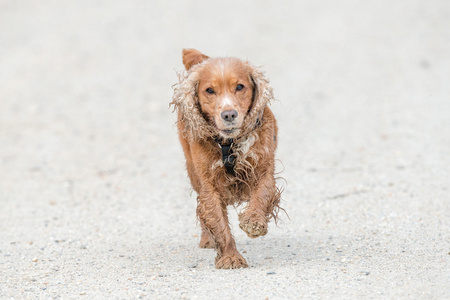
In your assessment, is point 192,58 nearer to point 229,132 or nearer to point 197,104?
point 197,104

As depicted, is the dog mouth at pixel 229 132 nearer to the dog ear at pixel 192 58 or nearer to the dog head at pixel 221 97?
the dog head at pixel 221 97

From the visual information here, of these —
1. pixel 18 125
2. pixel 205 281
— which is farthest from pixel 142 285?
pixel 18 125

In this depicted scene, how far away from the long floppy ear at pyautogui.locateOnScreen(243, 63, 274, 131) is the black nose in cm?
27

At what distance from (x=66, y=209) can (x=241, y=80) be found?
4.33 metres

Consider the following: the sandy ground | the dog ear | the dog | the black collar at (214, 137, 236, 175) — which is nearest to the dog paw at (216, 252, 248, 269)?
the dog

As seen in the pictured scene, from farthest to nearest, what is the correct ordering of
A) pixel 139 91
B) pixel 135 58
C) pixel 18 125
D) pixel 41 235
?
pixel 135 58, pixel 139 91, pixel 18 125, pixel 41 235

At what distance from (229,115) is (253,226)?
0.95m

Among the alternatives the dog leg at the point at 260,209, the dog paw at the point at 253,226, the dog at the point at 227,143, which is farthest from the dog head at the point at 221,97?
the dog paw at the point at 253,226

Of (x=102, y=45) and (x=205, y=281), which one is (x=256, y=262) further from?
(x=102, y=45)

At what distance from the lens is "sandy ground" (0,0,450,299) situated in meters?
5.85

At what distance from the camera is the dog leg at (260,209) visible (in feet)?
18.6

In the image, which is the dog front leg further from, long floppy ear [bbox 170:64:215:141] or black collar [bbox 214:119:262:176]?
long floppy ear [bbox 170:64:215:141]

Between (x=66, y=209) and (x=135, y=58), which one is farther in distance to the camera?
(x=135, y=58)

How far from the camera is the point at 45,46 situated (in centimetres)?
2009
